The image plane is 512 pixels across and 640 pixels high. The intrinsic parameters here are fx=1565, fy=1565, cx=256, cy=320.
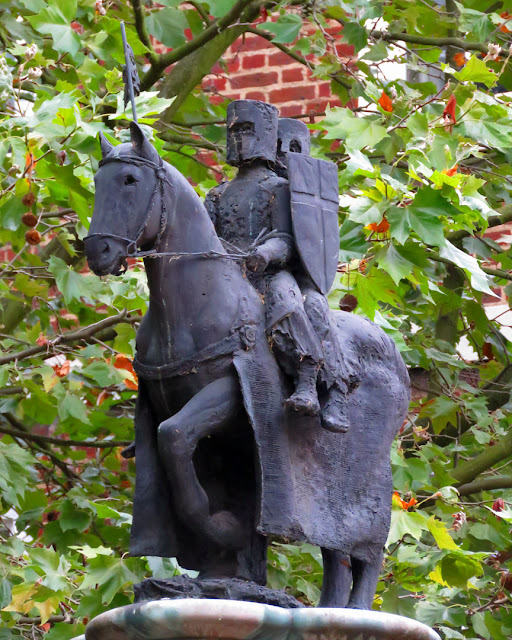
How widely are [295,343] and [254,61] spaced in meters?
5.66

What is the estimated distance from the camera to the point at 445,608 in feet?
22.5

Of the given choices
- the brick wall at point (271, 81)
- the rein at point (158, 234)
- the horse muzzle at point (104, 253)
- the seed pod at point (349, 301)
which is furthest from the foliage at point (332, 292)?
the horse muzzle at point (104, 253)

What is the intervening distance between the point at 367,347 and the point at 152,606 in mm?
1200

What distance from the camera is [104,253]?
450 cm

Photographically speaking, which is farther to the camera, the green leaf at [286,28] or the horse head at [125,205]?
the green leaf at [286,28]

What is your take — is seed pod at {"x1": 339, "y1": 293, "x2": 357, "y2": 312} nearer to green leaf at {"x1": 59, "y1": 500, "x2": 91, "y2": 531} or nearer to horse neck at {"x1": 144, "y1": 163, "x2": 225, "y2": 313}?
green leaf at {"x1": 59, "y1": 500, "x2": 91, "y2": 531}

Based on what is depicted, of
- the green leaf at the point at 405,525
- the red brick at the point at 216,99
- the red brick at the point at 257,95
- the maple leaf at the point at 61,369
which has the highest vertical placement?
the red brick at the point at 257,95

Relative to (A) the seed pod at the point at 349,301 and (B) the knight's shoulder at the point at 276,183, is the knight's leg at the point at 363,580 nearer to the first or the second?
(B) the knight's shoulder at the point at 276,183

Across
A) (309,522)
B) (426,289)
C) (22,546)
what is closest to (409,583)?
(426,289)

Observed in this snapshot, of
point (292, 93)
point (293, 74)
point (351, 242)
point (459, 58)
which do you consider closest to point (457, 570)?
point (351, 242)

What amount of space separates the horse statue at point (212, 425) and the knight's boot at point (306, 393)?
7 centimetres

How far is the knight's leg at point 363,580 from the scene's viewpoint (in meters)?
4.98

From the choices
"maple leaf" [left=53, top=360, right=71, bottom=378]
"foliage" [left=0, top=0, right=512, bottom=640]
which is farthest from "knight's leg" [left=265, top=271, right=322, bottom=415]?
"maple leaf" [left=53, top=360, right=71, bottom=378]

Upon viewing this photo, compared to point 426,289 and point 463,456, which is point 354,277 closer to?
point 426,289
